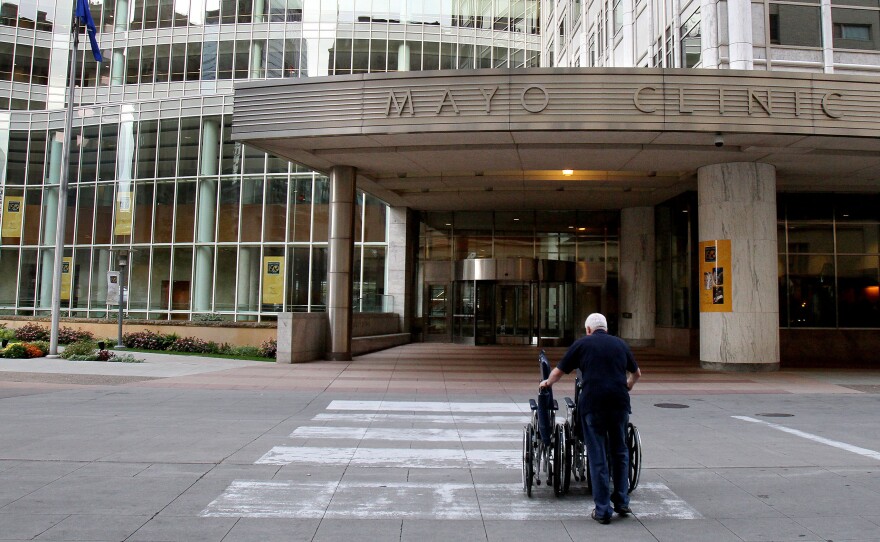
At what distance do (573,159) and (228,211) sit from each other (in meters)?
18.6

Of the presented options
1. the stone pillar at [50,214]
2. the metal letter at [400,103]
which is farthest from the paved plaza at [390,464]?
the stone pillar at [50,214]

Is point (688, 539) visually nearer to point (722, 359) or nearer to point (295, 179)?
point (722, 359)

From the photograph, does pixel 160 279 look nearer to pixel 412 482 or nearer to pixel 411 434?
pixel 411 434

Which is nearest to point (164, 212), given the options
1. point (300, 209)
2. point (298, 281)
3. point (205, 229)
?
point (205, 229)

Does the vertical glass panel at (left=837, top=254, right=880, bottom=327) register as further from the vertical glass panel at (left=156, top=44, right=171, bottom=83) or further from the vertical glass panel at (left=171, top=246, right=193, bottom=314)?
the vertical glass panel at (left=156, top=44, right=171, bottom=83)

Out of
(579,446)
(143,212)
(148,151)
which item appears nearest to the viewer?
(579,446)

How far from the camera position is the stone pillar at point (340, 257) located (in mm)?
20516

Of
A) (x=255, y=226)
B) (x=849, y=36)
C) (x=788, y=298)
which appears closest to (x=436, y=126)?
(x=849, y=36)

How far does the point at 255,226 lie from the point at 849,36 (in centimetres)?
2385

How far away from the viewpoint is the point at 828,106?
1567cm

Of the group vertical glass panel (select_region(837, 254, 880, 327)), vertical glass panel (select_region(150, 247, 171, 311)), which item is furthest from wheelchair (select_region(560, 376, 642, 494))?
vertical glass panel (select_region(150, 247, 171, 311))

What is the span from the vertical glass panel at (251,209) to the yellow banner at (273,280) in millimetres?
1264

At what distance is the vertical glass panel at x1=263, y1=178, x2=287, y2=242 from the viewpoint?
31.2 m

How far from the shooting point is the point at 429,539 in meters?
5.22
